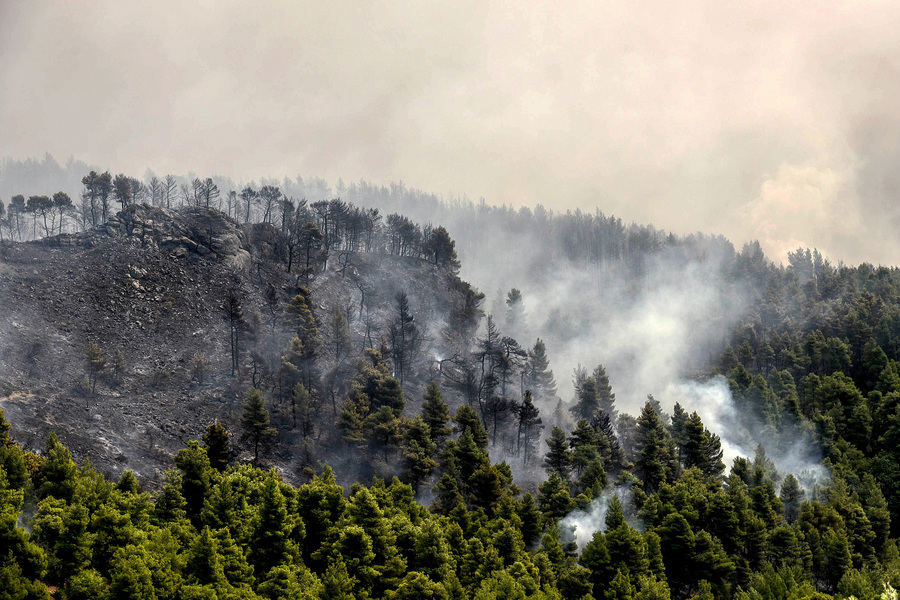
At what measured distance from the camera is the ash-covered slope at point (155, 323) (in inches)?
2692

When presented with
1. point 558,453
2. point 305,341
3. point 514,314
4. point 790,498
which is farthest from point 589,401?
point 514,314

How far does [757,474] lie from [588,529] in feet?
67.0

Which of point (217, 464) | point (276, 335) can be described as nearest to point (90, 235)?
point (276, 335)

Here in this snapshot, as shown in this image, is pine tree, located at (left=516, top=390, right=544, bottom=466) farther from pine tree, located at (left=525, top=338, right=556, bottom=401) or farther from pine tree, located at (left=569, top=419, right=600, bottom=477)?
pine tree, located at (left=525, top=338, right=556, bottom=401)

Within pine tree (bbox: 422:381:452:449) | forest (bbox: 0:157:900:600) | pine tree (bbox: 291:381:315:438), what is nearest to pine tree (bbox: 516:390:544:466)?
forest (bbox: 0:157:900:600)

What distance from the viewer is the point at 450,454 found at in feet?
207

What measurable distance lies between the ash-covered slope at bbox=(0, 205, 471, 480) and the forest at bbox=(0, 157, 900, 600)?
841 millimetres

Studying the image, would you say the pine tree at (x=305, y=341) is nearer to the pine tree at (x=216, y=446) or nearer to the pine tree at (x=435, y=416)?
the pine tree at (x=435, y=416)

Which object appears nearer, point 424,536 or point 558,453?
point 424,536

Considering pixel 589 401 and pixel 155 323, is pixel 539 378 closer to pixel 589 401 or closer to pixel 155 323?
pixel 589 401

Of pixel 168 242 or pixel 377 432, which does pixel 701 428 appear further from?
pixel 168 242

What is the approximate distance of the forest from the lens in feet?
123

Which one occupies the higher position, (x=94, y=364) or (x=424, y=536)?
(x=94, y=364)

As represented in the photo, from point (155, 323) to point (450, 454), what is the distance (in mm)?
56101
